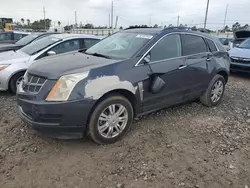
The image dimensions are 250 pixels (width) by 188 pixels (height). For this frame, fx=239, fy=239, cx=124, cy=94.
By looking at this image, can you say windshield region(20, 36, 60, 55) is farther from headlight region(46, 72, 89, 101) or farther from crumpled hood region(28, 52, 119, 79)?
headlight region(46, 72, 89, 101)

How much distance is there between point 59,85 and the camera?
300cm

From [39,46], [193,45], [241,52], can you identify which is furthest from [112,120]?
[241,52]

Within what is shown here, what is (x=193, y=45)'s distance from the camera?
4547mm

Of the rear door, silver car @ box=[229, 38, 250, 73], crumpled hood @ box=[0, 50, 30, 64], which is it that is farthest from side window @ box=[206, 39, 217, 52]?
crumpled hood @ box=[0, 50, 30, 64]

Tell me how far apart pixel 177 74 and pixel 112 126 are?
4.95ft

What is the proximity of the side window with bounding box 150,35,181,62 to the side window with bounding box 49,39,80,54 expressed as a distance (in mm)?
3317

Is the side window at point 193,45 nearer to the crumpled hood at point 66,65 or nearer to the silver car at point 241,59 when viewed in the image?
the crumpled hood at point 66,65

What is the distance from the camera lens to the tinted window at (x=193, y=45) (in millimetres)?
4367

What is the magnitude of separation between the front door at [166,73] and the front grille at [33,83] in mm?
1480

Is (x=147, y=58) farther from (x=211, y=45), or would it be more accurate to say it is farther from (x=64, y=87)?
(x=211, y=45)

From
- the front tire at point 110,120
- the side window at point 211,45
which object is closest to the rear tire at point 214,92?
the side window at point 211,45

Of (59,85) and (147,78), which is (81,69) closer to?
(59,85)

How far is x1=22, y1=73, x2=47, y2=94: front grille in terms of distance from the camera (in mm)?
3104

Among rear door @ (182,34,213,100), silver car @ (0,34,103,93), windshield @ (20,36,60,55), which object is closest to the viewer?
rear door @ (182,34,213,100)
